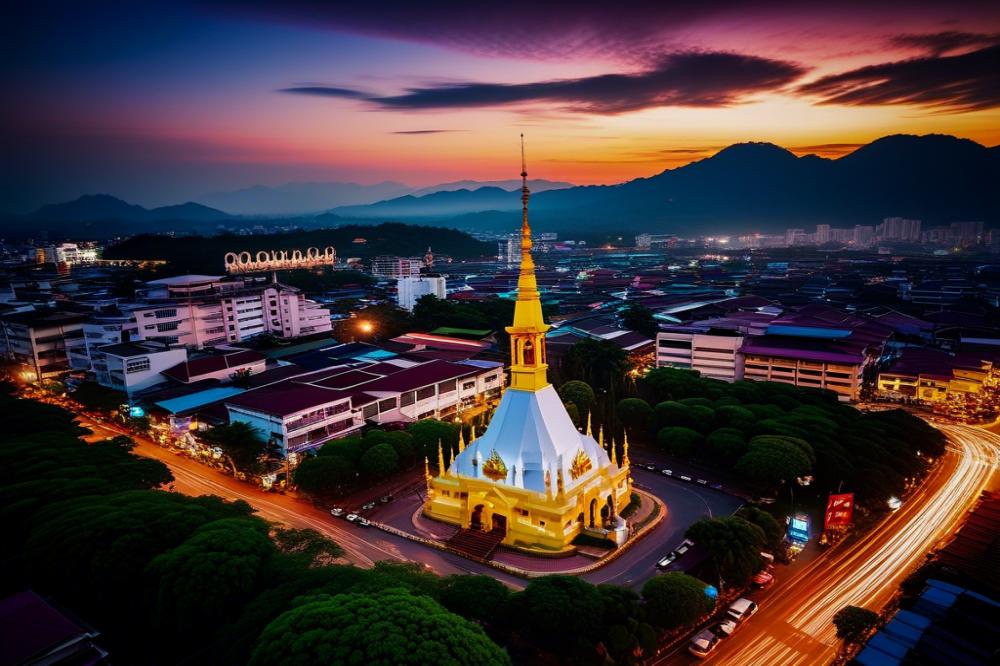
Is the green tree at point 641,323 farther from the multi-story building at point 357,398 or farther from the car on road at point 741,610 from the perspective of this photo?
the car on road at point 741,610

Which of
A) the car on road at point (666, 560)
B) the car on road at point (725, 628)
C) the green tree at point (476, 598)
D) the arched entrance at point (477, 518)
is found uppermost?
the green tree at point (476, 598)

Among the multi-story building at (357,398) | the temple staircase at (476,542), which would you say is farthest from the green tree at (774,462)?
the multi-story building at (357,398)

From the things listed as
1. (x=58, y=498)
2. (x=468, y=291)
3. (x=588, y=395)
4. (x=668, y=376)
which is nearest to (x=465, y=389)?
(x=588, y=395)

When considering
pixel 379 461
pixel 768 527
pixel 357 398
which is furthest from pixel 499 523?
pixel 357 398

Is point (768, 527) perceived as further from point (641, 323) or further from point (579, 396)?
point (641, 323)

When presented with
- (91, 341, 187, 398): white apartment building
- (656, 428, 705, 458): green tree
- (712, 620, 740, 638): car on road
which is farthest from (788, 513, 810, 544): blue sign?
(91, 341, 187, 398): white apartment building
